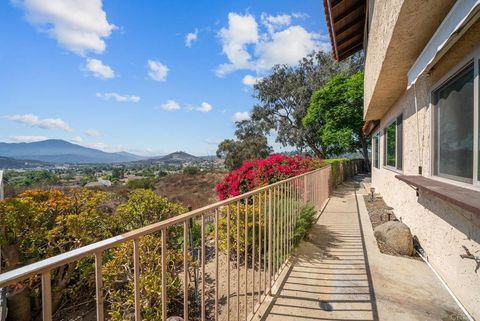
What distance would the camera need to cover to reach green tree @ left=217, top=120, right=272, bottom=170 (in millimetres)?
30641

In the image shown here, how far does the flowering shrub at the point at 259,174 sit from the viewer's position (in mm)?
7996

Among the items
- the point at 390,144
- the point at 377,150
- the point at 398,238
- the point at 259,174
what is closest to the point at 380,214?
the point at 390,144

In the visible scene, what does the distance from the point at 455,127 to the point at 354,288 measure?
2.27 metres

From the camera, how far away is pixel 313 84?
2538cm

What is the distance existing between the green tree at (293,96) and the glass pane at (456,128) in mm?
21139

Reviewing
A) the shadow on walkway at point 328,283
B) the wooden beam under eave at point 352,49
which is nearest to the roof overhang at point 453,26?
the shadow on walkway at point 328,283

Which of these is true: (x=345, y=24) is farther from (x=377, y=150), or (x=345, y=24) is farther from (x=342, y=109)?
(x=342, y=109)

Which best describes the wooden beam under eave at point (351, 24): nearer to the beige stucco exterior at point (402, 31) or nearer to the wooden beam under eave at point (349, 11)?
the wooden beam under eave at point (349, 11)

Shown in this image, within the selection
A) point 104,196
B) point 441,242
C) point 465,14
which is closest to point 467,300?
point 441,242

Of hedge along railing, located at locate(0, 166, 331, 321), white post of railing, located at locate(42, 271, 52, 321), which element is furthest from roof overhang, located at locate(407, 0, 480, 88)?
white post of railing, located at locate(42, 271, 52, 321)

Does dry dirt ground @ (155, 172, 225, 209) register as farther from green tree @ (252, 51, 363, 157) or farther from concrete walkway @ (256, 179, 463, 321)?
concrete walkway @ (256, 179, 463, 321)

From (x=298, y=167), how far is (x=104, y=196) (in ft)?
19.6

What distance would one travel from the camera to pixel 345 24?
25.8 feet

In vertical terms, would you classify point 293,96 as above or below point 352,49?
above
